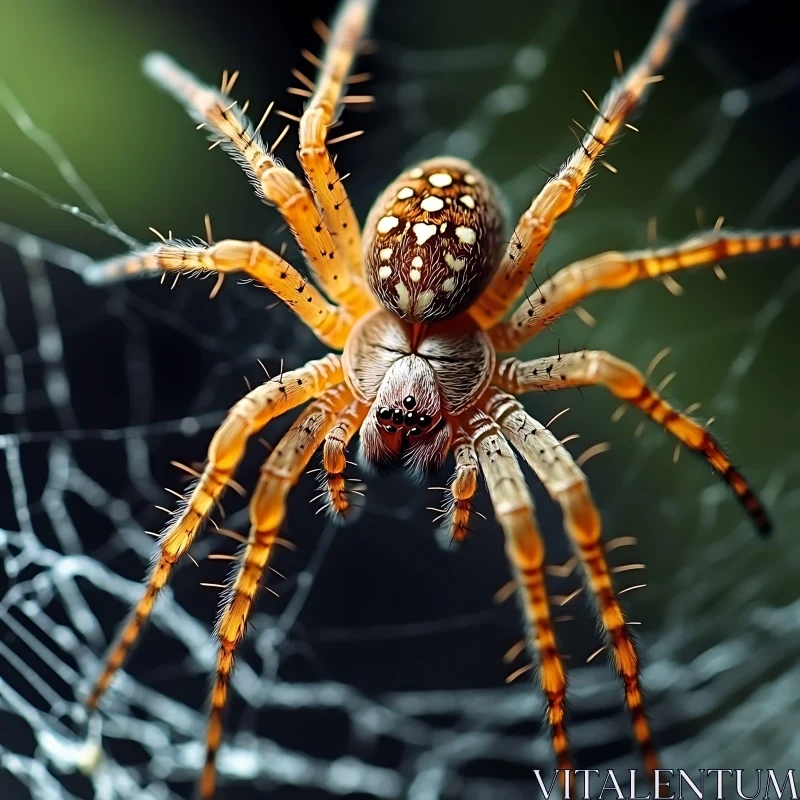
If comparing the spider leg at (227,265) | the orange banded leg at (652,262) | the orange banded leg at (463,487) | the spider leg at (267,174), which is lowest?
the orange banded leg at (463,487)

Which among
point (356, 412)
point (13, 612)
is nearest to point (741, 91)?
point (356, 412)

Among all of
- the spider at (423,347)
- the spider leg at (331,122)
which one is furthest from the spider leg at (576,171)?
the spider leg at (331,122)

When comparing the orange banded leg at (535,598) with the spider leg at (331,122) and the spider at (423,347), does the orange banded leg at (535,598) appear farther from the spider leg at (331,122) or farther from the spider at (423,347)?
the spider leg at (331,122)

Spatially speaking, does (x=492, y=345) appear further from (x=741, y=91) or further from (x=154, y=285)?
(x=741, y=91)

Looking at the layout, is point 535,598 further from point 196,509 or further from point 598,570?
point 196,509

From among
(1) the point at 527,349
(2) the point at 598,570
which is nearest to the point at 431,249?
(2) the point at 598,570

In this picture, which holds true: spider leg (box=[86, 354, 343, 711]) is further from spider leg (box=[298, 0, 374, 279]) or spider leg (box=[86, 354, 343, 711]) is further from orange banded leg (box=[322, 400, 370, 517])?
spider leg (box=[298, 0, 374, 279])

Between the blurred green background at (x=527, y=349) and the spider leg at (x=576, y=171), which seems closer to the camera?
the spider leg at (x=576, y=171)

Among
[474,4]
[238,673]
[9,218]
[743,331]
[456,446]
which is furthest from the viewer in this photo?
[474,4]

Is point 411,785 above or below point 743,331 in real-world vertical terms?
below
